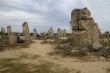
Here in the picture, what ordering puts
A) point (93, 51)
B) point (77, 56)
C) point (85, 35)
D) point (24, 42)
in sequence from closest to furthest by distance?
point (77, 56) < point (93, 51) < point (85, 35) < point (24, 42)

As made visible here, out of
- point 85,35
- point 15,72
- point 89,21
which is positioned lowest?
point 15,72

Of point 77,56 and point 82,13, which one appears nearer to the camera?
point 77,56

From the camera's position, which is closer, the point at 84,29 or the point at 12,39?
the point at 84,29

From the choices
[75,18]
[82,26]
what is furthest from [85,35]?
[75,18]

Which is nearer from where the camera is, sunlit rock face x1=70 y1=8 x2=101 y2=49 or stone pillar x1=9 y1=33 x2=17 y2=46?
sunlit rock face x1=70 y1=8 x2=101 y2=49

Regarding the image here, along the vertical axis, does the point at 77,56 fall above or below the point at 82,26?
below

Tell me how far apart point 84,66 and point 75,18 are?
847cm

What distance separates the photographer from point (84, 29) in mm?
19047

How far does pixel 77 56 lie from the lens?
623 inches

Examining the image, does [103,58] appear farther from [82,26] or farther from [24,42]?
[24,42]

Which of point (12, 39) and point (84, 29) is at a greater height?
point (84, 29)

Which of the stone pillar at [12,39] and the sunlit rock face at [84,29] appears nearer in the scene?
the sunlit rock face at [84,29]

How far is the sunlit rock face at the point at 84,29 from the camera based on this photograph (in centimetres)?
1866

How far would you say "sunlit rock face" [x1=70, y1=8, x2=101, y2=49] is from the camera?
18659mm
